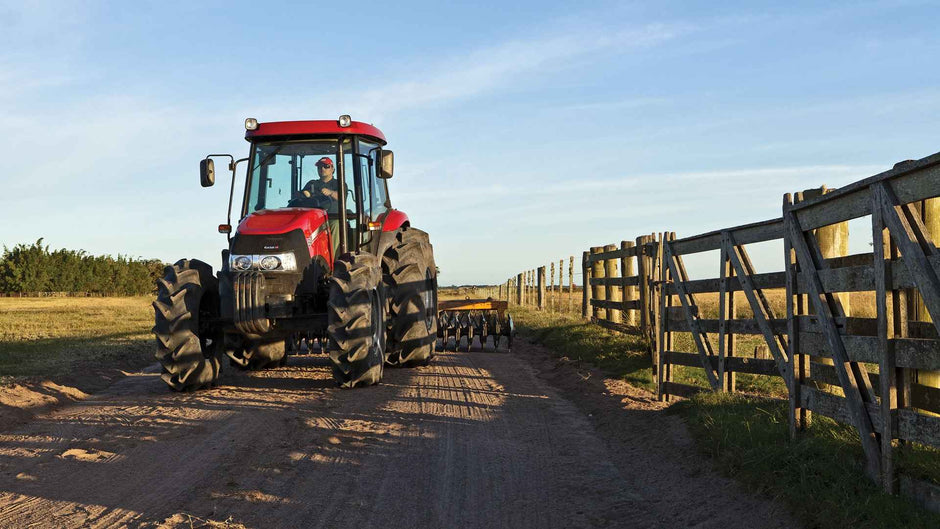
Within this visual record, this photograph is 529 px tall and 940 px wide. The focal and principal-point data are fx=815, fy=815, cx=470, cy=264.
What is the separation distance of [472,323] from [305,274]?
18.6ft

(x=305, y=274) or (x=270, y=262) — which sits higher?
(x=270, y=262)

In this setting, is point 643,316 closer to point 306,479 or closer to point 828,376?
point 828,376

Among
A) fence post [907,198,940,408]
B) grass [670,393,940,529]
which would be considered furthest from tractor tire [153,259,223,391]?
fence post [907,198,940,408]

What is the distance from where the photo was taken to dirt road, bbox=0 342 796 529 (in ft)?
15.4

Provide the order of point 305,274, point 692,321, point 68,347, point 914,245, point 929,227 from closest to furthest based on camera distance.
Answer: point 914,245
point 929,227
point 692,321
point 305,274
point 68,347

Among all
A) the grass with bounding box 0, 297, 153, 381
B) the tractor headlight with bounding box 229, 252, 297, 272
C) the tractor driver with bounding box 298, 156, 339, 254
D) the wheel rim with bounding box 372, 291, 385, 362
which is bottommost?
the grass with bounding box 0, 297, 153, 381

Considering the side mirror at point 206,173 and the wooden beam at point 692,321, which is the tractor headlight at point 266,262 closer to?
the side mirror at point 206,173

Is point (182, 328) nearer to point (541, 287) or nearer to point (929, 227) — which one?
point (929, 227)

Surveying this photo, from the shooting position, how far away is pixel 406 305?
Result: 11.4 m

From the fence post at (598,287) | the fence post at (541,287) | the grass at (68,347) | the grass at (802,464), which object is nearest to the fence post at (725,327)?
the grass at (802,464)

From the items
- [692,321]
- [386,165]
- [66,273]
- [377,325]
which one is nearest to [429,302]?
[377,325]

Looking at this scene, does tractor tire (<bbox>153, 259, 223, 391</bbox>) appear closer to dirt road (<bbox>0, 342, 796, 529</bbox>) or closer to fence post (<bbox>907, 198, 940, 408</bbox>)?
dirt road (<bbox>0, 342, 796, 529</bbox>)

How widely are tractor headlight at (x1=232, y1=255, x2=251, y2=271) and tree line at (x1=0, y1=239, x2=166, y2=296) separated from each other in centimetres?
5534

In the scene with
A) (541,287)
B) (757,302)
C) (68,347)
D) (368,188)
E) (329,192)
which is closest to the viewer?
(757,302)
